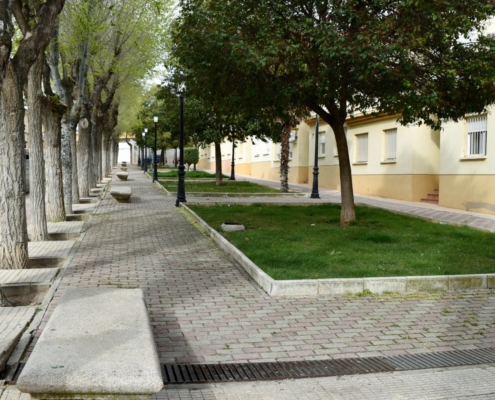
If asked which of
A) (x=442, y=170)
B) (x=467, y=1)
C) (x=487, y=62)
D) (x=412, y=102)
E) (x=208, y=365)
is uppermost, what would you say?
(x=467, y=1)

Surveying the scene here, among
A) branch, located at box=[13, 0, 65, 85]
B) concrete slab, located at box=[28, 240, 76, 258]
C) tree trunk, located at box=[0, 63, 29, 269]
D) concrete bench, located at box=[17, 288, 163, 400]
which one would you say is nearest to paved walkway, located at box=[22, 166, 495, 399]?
concrete slab, located at box=[28, 240, 76, 258]

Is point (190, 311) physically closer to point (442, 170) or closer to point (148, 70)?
point (442, 170)

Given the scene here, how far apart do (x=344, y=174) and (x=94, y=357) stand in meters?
10.0

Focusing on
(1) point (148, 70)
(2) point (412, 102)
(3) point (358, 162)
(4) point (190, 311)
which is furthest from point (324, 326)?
(3) point (358, 162)

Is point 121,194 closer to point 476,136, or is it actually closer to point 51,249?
point 51,249

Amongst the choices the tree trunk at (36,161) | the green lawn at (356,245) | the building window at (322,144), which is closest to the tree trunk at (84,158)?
the green lawn at (356,245)

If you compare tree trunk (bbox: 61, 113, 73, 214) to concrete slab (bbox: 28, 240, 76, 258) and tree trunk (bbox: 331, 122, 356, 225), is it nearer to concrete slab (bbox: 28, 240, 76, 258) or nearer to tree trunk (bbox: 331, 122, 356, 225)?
concrete slab (bbox: 28, 240, 76, 258)

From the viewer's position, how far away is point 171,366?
16.3 ft

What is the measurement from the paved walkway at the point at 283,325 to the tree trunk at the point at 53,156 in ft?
13.8

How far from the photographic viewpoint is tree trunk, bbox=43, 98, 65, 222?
43.5ft

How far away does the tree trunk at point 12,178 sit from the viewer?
27.1 feet

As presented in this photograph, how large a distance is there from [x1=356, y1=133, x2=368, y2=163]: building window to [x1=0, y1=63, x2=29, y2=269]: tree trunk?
1880cm

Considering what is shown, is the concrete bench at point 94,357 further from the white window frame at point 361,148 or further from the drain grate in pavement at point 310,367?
the white window frame at point 361,148

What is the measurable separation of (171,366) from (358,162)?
71.3 ft
